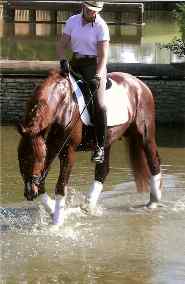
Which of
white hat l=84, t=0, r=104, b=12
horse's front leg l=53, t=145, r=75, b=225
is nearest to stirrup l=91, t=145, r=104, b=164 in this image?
horse's front leg l=53, t=145, r=75, b=225

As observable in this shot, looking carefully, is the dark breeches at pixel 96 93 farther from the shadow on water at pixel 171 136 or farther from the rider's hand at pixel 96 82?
the shadow on water at pixel 171 136

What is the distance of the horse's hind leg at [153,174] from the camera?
8.53m

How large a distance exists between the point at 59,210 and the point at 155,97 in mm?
6392

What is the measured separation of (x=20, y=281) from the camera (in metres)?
6.10

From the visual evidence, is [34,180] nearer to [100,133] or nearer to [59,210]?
[59,210]

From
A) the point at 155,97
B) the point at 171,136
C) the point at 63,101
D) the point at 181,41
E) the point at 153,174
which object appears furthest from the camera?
the point at 181,41

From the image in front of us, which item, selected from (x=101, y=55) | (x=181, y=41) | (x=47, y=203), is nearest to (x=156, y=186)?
(x=47, y=203)

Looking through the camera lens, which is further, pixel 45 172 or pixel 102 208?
pixel 102 208

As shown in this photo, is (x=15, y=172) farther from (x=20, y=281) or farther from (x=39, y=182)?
(x=20, y=281)

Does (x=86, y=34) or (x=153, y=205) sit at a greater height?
(x=86, y=34)

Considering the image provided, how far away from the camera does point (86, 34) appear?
24.6ft

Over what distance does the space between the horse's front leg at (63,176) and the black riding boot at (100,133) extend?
40 centimetres

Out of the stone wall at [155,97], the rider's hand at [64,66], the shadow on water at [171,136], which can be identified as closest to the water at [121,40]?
the stone wall at [155,97]

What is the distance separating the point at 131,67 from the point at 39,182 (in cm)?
712
